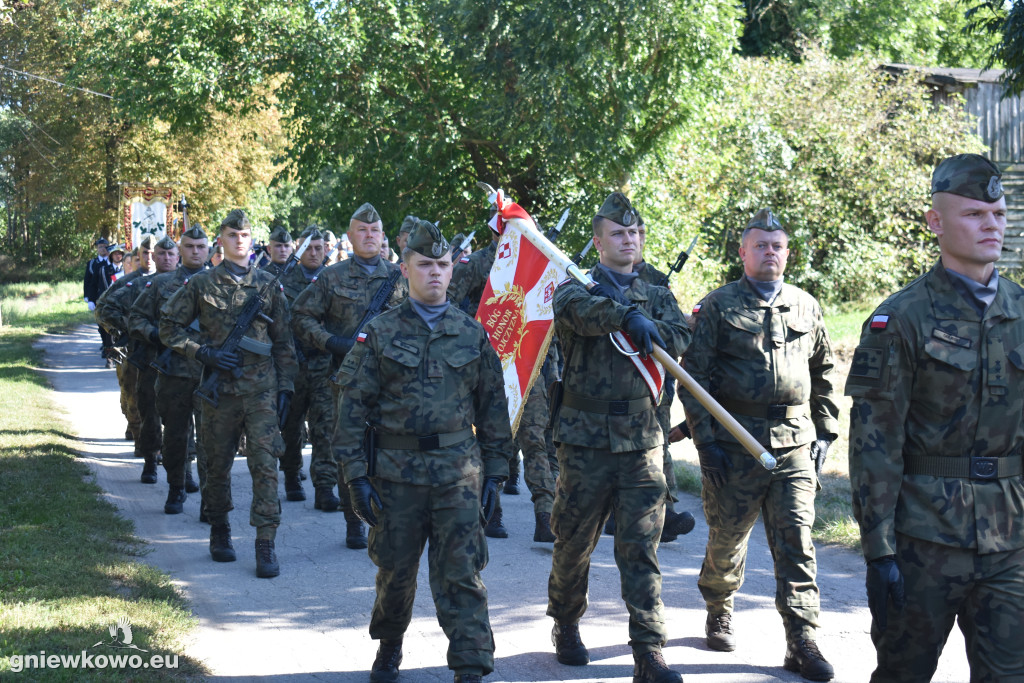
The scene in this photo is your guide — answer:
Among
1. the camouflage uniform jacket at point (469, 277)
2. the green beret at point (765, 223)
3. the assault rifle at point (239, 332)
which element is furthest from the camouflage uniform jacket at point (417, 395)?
the camouflage uniform jacket at point (469, 277)

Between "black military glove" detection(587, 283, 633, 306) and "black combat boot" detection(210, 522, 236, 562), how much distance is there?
12.8ft

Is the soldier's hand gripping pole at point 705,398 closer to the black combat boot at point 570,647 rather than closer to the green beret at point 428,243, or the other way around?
the green beret at point 428,243

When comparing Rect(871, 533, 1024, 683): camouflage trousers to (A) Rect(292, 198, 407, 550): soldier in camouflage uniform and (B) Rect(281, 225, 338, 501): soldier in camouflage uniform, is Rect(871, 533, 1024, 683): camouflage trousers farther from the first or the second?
(B) Rect(281, 225, 338, 501): soldier in camouflage uniform

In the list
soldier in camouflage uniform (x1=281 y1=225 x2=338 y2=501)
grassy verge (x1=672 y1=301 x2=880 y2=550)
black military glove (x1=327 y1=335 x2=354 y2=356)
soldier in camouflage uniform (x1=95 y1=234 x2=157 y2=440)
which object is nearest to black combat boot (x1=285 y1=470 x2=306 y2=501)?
soldier in camouflage uniform (x1=281 y1=225 x2=338 y2=501)

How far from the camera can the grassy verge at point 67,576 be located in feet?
17.1

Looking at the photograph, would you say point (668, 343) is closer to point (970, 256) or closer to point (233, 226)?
point (970, 256)

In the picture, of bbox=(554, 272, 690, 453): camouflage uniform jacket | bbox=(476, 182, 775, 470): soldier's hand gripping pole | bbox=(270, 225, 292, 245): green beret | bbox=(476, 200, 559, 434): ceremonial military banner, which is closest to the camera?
bbox=(476, 182, 775, 470): soldier's hand gripping pole

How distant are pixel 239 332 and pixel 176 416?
1841 millimetres

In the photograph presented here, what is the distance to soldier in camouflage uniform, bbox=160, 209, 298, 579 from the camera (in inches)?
291

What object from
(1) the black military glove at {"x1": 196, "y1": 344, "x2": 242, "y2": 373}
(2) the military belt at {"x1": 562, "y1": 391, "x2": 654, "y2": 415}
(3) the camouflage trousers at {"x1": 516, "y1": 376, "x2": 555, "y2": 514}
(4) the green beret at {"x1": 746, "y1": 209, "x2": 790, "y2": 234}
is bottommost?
(3) the camouflage trousers at {"x1": 516, "y1": 376, "x2": 555, "y2": 514}

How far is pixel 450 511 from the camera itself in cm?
494

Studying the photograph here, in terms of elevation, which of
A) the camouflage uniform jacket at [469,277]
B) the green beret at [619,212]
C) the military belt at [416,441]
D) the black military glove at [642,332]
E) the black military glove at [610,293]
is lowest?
the military belt at [416,441]

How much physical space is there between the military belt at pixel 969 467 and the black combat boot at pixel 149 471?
8.66m

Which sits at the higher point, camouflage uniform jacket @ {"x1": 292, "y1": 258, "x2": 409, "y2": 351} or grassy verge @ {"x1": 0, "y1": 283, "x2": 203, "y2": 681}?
camouflage uniform jacket @ {"x1": 292, "y1": 258, "x2": 409, "y2": 351}
